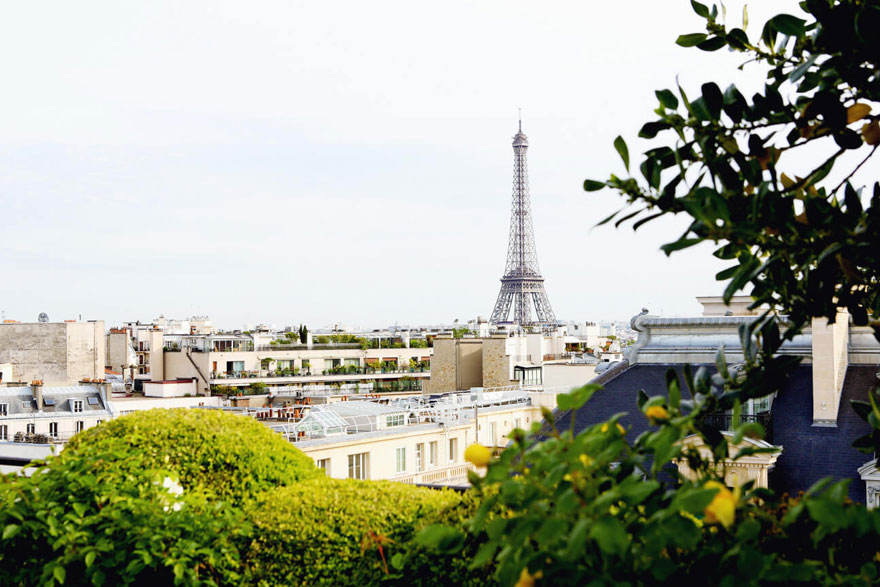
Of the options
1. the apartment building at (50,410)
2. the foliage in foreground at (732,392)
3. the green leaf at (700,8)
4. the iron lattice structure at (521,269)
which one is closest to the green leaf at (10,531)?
the foliage in foreground at (732,392)

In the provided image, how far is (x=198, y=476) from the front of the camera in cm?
523

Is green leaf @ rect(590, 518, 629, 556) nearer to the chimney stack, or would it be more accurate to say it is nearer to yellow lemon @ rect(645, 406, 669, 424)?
yellow lemon @ rect(645, 406, 669, 424)

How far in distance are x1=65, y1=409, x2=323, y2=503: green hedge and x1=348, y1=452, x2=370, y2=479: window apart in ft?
63.4

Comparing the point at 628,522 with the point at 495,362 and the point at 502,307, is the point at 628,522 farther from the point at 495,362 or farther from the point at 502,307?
the point at 502,307

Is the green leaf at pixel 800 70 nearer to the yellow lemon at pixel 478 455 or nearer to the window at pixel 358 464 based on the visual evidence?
the yellow lemon at pixel 478 455

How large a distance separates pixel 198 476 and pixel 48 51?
11.3 meters

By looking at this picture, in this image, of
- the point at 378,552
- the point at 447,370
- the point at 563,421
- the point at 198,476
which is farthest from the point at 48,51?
the point at 447,370

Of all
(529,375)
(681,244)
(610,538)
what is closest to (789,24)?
(681,244)

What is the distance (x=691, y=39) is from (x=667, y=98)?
13.5 inches

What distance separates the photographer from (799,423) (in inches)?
533

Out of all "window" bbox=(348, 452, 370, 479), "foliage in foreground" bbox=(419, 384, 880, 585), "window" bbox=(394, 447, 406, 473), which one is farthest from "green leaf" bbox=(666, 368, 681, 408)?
"window" bbox=(394, 447, 406, 473)

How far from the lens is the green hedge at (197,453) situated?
5.16 metres

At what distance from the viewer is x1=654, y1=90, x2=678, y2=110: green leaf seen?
238 centimetres

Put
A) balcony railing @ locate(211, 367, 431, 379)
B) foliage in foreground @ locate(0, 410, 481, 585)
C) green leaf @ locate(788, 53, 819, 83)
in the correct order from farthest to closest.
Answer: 1. balcony railing @ locate(211, 367, 431, 379)
2. foliage in foreground @ locate(0, 410, 481, 585)
3. green leaf @ locate(788, 53, 819, 83)
